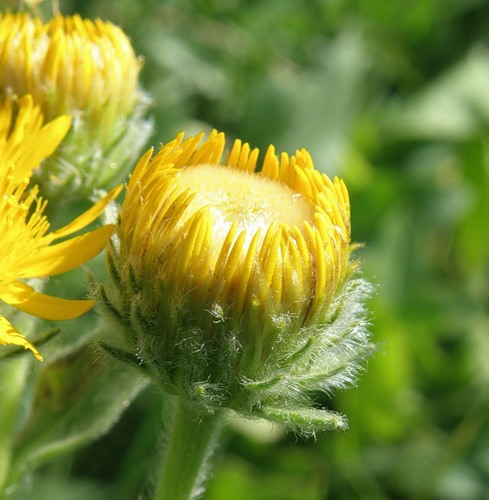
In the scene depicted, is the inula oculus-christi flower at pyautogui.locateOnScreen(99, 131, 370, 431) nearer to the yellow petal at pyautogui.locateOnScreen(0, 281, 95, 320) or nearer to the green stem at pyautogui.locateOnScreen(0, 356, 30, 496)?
the yellow petal at pyautogui.locateOnScreen(0, 281, 95, 320)

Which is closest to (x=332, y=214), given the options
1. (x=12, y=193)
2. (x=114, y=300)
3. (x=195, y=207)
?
(x=195, y=207)

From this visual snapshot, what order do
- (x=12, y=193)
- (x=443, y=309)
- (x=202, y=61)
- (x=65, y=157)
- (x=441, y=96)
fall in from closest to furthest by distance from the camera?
(x=12, y=193)
(x=65, y=157)
(x=443, y=309)
(x=202, y=61)
(x=441, y=96)

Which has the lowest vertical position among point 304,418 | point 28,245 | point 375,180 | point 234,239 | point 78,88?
point 304,418

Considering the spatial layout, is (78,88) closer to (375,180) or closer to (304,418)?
(304,418)

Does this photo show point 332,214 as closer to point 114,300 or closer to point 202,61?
point 114,300

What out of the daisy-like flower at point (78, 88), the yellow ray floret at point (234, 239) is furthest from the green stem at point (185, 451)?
the daisy-like flower at point (78, 88)

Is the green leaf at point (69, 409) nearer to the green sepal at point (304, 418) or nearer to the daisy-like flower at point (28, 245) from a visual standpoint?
the daisy-like flower at point (28, 245)

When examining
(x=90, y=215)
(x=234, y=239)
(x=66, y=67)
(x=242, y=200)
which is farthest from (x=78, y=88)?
(x=234, y=239)
